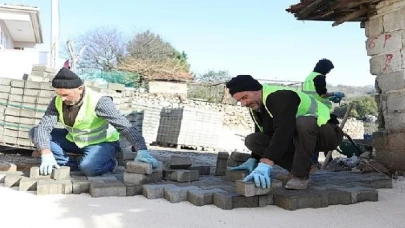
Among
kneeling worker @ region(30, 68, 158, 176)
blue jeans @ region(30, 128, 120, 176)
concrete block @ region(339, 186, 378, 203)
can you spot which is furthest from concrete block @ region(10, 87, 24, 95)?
concrete block @ region(339, 186, 378, 203)

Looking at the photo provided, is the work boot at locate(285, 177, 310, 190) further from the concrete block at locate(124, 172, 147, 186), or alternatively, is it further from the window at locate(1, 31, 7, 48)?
the window at locate(1, 31, 7, 48)

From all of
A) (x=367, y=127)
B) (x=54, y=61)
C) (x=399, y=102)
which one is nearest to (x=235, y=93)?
(x=399, y=102)

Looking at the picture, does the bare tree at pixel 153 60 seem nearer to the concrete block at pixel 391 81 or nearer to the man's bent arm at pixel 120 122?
the concrete block at pixel 391 81

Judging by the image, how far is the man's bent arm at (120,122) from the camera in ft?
11.6

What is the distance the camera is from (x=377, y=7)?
4.75m

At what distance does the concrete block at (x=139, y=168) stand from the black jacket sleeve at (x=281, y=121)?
38.6 inches

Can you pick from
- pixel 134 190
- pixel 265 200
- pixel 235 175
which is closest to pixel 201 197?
pixel 265 200

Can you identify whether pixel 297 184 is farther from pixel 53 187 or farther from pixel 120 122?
pixel 53 187

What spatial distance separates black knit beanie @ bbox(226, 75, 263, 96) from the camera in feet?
10.1

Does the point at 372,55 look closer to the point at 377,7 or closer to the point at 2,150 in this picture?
the point at 377,7

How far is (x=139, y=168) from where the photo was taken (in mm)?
3326

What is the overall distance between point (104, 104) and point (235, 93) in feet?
4.09

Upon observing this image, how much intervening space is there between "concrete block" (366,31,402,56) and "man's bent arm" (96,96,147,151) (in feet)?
10.1

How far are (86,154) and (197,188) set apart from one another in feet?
4.01
